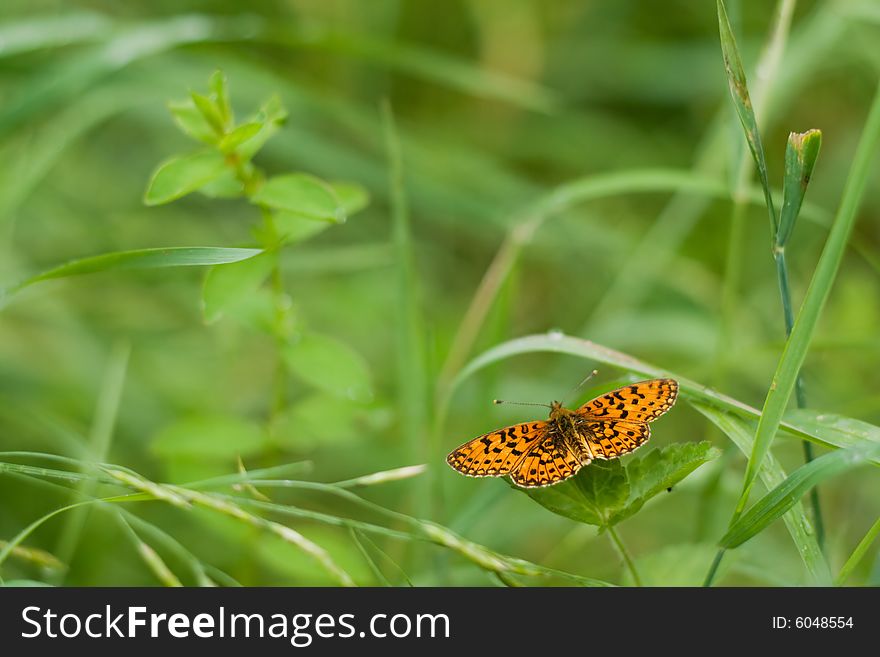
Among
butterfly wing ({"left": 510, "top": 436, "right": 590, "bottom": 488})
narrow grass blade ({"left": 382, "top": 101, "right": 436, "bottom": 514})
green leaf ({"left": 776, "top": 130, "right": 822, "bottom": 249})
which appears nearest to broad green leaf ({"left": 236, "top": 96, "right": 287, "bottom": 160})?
narrow grass blade ({"left": 382, "top": 101, "right": 436, "bottom": 514})

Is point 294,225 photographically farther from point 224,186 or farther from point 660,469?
point 660,469

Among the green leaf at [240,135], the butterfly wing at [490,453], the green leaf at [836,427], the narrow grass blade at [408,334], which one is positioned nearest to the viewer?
the green leaf at [836,427]

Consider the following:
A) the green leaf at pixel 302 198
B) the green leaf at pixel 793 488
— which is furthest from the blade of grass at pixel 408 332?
the green leaf at pixel 793 488

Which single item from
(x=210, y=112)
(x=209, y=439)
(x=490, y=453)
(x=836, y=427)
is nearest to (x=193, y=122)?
(x=210, y=112)

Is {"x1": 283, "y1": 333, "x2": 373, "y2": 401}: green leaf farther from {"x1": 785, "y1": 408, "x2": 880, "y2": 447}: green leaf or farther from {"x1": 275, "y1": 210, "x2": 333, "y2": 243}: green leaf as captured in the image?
{"x1": 785, "y1": 408, "x2": 880, "y2": 447}: green leaf

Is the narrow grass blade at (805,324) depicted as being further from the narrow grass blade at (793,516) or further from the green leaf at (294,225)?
the green leaf at (294,225)
